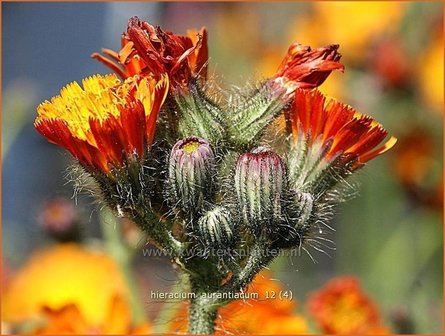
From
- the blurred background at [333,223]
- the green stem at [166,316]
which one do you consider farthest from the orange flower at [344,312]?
the green stem at [166,316]

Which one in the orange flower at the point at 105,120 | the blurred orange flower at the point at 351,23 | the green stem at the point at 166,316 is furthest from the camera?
the blurred orange flower at the point at 351,23

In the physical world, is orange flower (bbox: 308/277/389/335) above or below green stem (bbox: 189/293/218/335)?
above

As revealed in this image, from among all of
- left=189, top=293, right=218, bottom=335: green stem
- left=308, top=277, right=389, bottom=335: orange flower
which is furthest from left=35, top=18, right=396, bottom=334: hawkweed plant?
left=308, top=277, right=389, bottom=335: orange flower

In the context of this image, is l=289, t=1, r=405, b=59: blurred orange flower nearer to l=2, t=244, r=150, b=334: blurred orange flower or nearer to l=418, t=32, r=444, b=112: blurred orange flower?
l=418, t=32, r=444, b=112: blurred orange flower

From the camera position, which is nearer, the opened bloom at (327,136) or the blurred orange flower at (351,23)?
the opened bloom at (327,136)

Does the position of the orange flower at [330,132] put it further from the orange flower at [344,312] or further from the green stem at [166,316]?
the orange flower at [344,312]
